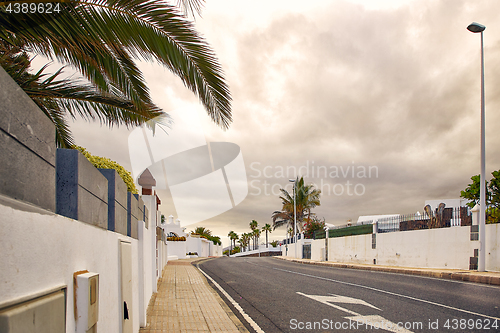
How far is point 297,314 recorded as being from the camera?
7.64 meters

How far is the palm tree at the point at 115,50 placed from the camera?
4008 mm

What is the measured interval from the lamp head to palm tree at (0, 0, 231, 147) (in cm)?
1328

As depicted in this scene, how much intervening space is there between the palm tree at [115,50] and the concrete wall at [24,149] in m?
2.24

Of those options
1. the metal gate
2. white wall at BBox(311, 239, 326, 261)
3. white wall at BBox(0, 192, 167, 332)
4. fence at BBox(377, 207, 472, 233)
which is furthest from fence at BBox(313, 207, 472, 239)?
white wall at BBox(0, 192, 167, 332)

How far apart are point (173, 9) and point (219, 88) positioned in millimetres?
1161

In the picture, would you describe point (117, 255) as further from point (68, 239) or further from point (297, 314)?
point (297, 314)

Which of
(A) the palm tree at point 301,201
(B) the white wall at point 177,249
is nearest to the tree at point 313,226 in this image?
(A) the palm tree at point 301,201

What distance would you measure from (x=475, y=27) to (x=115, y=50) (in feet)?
48.1

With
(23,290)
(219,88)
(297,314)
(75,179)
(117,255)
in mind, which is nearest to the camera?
(23,290)

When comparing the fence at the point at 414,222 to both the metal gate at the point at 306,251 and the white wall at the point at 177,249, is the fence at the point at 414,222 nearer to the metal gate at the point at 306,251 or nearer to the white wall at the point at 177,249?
the metal gate at the point at 306,251

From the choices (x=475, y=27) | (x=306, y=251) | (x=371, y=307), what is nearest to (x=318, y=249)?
(x=306, y=251)

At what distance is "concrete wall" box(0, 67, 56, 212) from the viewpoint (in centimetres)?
165

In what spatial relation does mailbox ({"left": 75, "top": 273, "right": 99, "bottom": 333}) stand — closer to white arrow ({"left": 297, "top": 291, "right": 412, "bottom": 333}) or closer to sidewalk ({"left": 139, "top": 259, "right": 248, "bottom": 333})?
sidewalk ({"left": 139, "top": 259, "right": 248, "bottom": 333})

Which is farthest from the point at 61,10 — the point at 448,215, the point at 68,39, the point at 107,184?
the point at 448,215
